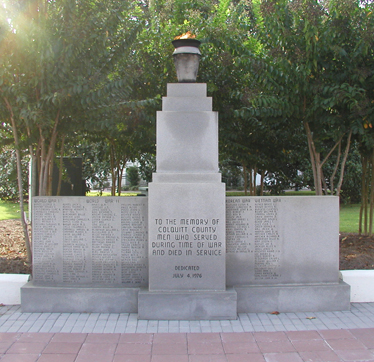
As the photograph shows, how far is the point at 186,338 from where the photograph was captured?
13.9 feet

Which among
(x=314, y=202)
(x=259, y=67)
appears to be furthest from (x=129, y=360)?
(x=259, y=67)

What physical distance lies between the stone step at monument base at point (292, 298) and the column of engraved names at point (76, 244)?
6.59ft

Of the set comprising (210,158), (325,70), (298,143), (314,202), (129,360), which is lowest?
(129,360)

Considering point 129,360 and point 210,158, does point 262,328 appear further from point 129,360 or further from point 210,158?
point 210,158

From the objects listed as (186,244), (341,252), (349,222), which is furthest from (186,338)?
(349,222)

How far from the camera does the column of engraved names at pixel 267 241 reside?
5109 millimetres

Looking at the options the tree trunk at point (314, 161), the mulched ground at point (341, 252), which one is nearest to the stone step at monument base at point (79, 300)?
the mulched ground at point (341, 252)

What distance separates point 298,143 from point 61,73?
6673mm

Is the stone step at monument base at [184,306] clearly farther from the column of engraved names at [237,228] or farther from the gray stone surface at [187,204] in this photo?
the column of engraved names at [237,228]

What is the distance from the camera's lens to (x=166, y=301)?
4766 millimetres

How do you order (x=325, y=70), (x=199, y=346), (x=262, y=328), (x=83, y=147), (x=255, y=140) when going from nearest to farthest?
(x=199, y=346) < (x=262, y=328) < (x=325, y=70) < (x=255, y=140) < (x=83, y=147)

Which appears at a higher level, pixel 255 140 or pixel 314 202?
pixel 255 140

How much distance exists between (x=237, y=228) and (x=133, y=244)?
1.37m

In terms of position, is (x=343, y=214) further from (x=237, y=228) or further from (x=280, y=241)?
(x=237, y=228)
